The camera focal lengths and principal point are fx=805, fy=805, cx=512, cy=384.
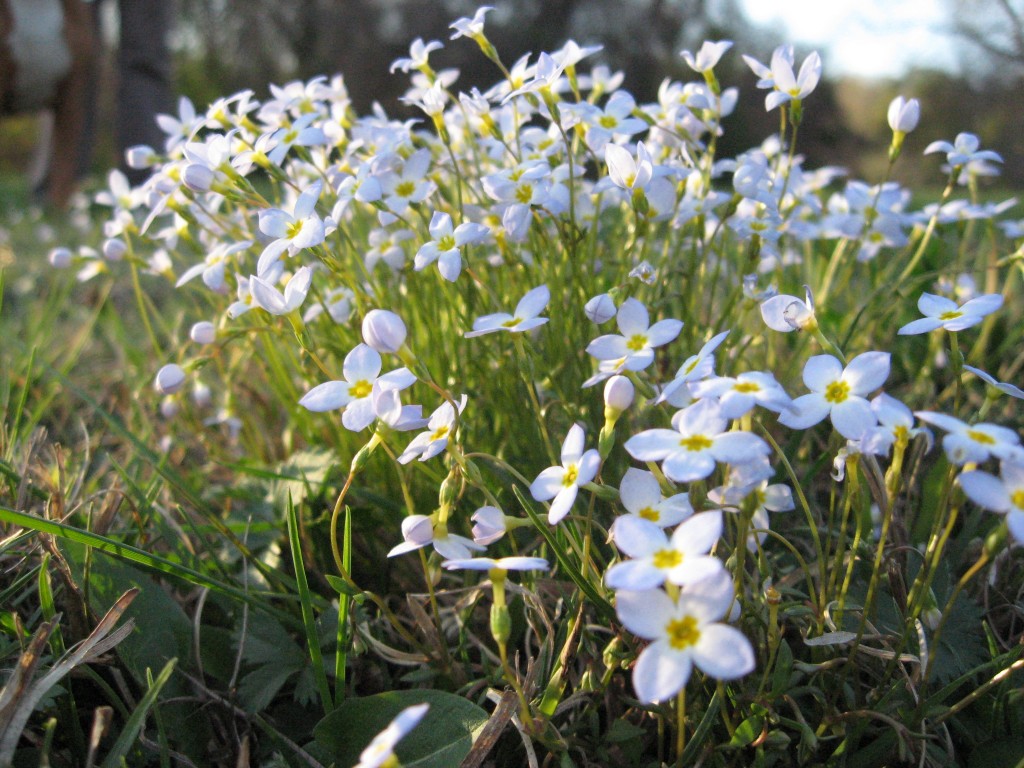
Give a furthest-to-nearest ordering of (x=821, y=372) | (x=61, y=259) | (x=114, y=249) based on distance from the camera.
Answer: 1. (x=61, y=259)
2. (x=114, y=249)
3. (x=821, y=372)

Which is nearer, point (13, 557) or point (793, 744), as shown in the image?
point (793, 744)

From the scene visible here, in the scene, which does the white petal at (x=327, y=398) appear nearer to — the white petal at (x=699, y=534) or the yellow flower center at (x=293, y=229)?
the yellow flower center at (x=293, y=229)

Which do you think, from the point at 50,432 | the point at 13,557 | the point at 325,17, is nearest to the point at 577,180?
the point at 13,557

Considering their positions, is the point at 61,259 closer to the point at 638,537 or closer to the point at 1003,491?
the point at 638,537

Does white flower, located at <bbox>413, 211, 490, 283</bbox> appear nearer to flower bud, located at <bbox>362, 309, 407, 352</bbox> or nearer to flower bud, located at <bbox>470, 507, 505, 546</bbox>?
flower bud, located at <bbox>362, 309, 407, 352</bbox>

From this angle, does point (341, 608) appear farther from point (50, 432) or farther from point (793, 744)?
point (50, 432)

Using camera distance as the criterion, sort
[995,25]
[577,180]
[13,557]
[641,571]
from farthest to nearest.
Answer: [995,25] < [577,180] < [13,557] < [641,571]

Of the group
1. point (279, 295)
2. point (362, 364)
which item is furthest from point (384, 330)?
point (279, 295)
